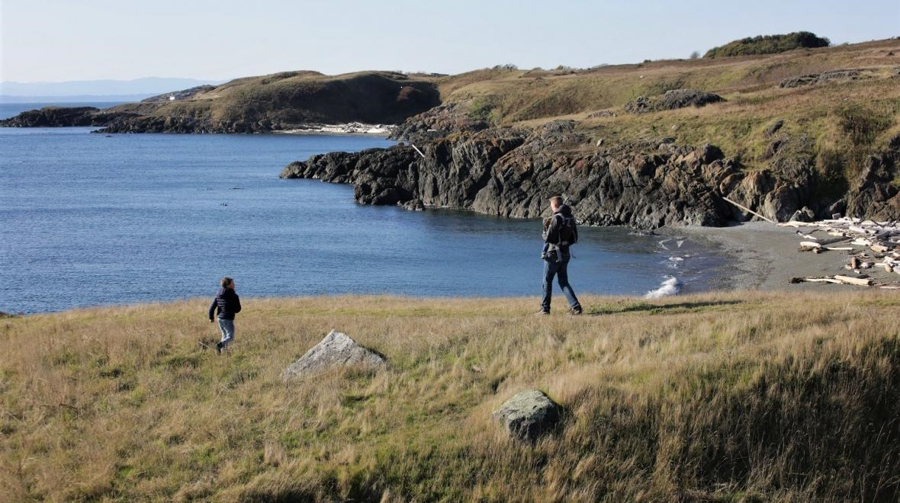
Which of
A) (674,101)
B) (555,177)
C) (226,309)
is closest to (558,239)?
(226,309)

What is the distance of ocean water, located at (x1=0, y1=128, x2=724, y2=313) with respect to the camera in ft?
136

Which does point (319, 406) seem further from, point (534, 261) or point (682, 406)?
point (534, 261)

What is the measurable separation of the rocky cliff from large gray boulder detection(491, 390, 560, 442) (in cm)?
4609

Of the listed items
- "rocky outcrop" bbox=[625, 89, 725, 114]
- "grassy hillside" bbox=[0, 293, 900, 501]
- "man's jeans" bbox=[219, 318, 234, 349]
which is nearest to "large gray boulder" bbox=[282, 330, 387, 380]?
"grassy hillside" bbox=[0, 293, 900, 501]

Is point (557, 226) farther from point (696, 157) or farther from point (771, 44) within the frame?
point (771, 44)

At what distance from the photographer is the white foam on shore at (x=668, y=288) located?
36188mm

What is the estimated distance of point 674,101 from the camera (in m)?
77.3

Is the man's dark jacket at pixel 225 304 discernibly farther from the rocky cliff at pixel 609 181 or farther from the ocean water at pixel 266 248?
the rocky cliff at pixel 609 181

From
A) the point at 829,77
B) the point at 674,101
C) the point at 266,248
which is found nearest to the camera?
the point at 266,248

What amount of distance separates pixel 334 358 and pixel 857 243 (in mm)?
37871

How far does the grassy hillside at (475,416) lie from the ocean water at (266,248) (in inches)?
325

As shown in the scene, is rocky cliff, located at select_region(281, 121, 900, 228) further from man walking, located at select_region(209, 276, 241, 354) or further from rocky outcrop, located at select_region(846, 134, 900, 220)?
man walking, located at select_region(209, 276, 241, 354)

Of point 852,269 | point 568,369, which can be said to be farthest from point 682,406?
point 852,269

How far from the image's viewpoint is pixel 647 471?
11.0 m
